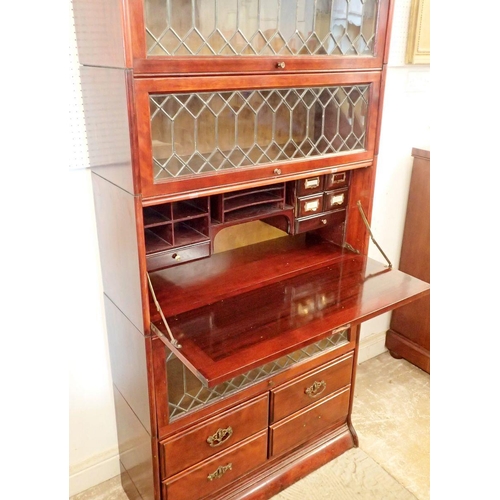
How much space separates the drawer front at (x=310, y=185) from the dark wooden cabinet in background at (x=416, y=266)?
82cm

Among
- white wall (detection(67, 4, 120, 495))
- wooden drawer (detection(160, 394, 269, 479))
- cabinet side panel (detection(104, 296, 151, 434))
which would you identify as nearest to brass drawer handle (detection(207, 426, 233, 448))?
wooden drawer (detection(160, 394, 269, 479))

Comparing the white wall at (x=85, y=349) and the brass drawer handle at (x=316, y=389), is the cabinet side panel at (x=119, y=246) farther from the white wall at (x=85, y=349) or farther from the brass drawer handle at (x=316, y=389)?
the brass drawer handle at (x=316, y=389)

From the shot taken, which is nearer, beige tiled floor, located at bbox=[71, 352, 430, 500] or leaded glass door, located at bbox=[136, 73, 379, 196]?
leaded glass door, located at bbox=[136, 73, 379, 196]

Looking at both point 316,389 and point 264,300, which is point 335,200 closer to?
point 264,300

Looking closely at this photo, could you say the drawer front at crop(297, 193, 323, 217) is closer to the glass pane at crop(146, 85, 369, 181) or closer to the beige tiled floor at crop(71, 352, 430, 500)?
the glass pane at crop(146, 85, 369, 181)

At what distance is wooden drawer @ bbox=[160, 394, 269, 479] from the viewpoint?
1.51 meters

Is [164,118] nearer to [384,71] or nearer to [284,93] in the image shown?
[284,93]

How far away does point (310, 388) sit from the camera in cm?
180

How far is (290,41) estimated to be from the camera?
1.32 m

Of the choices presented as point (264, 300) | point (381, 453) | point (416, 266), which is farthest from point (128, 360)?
point (416, 266)

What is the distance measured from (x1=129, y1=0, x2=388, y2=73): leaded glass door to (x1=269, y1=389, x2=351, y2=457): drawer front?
127 cm

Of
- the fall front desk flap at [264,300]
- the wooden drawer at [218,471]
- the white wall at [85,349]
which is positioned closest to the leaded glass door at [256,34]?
the white wall at [85,349]
